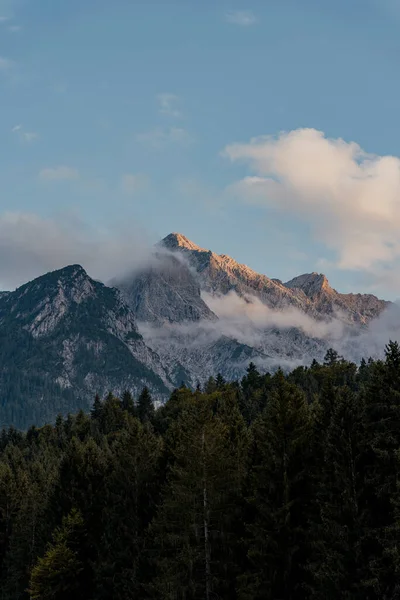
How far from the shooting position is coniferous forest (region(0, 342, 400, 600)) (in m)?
30.5

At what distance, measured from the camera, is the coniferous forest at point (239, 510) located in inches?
1201

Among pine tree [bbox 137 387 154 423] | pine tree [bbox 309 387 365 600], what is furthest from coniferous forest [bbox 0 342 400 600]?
pine tree [bbox 137 387 154 423]

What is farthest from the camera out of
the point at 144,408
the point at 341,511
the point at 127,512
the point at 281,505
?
the point at 144,408

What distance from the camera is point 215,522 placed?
44.0 meters

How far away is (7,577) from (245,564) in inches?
1786

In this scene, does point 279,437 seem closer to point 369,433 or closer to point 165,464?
point 369,433

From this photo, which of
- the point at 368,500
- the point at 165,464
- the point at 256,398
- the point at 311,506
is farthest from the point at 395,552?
the point at 256,398

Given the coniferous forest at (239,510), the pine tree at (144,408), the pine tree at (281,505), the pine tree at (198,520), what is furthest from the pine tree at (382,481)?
the pine tree at (144,408)

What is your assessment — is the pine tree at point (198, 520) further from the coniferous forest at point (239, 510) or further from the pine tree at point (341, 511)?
the pine tree at point (341, 511)

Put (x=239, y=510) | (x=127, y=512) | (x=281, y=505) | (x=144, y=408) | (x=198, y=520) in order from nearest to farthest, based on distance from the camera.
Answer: (x=281, y=505)
(x=239, y=510)
(x=198, y=520)
(x=127, y=512)
(x=144, y=408)

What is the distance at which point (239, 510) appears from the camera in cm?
4194

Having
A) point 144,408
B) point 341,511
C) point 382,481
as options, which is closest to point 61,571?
point 341,511

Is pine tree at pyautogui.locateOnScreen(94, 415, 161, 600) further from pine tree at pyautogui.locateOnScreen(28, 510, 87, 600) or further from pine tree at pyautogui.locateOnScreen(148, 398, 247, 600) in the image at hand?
pine tree at pyautogui.locateOnScreen(148, 398, 247, 600)

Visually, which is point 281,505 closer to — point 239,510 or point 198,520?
point 239,510
